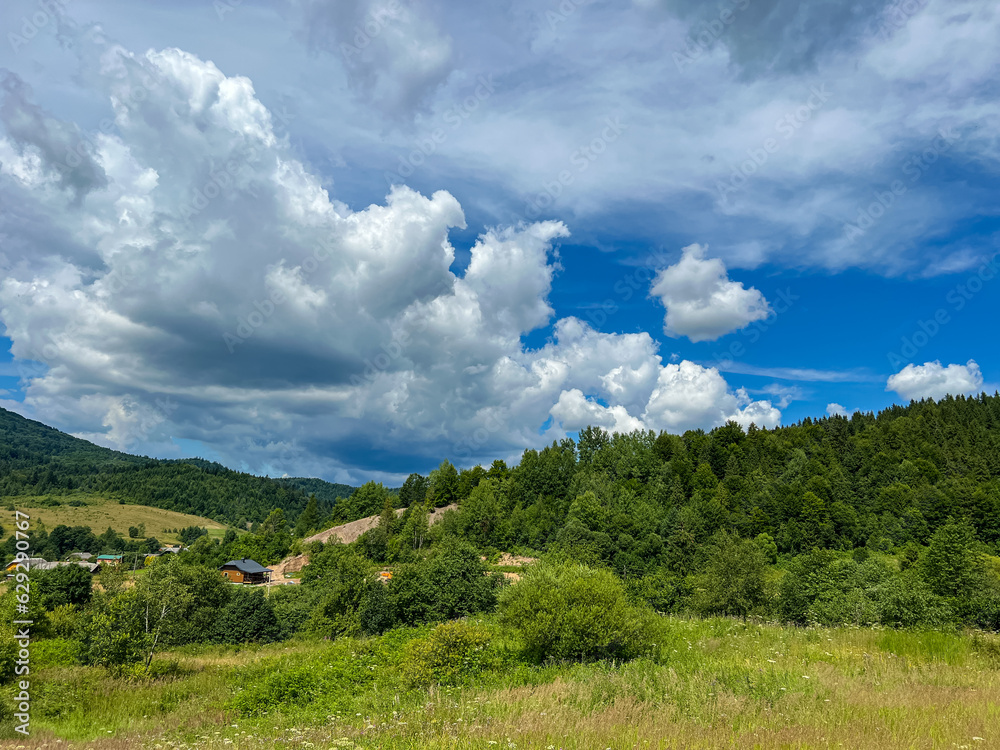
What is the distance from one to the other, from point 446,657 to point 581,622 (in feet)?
13.4

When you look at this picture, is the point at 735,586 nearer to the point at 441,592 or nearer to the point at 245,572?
the point at 441,592

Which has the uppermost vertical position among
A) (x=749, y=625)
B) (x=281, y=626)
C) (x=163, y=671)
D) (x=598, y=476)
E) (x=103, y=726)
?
(x=598, y=476)

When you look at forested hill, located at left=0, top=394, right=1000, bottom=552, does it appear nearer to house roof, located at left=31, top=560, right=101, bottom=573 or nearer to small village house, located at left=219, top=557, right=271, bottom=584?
small village house, located at left=219, top=557, right=271, bottom=584

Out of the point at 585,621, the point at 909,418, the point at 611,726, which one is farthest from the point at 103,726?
the point at 909,418

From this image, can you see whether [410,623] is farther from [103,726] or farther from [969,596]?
[969,596]

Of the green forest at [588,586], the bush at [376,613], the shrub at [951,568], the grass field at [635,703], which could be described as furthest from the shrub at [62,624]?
the shrub at [951,568]

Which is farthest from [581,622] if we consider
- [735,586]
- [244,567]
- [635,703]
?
[244,567]

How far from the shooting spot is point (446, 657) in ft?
49.4

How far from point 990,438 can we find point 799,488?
4867cm

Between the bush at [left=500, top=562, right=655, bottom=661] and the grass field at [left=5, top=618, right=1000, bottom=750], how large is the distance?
846mm

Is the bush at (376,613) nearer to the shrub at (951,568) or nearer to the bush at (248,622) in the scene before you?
the bush at (248,622)

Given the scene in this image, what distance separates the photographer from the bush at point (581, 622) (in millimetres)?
15078

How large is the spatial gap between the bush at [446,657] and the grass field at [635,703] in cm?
53

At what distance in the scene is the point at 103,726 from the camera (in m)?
16.7
